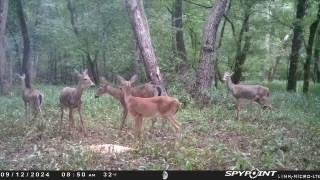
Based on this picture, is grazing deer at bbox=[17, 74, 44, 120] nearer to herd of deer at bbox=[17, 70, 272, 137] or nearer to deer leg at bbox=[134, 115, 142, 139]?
herd of deer at bbox=[17, 70, 272, 137]

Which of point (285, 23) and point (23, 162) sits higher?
point (285, 23)

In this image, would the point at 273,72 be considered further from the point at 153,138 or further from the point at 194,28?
the point at 153,138

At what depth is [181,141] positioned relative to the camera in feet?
31.1

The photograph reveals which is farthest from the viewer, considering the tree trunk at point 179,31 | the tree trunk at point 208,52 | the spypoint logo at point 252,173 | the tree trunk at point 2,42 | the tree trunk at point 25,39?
the tree trunk at point 179,31

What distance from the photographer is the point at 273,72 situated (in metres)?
42.5

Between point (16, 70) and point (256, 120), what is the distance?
35.2 meters

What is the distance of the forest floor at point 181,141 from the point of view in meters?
7.71

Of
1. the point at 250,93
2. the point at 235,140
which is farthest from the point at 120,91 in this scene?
the point at 250,93

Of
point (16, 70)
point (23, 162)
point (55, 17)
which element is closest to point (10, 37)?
point (55, 17)

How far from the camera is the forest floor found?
7715mm

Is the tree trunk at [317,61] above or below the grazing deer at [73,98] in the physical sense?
below

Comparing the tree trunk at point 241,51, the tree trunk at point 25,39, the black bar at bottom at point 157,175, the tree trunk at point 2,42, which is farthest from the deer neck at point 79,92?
the tree trunk at point 241,51

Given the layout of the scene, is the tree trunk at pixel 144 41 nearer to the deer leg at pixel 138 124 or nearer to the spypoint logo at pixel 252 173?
the deer leg at pixel 138 124

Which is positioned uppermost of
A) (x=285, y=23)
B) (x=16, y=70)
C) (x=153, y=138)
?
(x=285, y=23)
